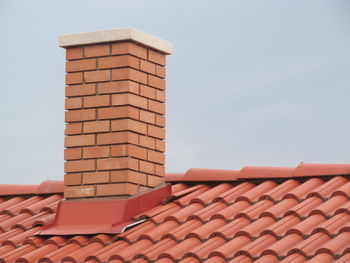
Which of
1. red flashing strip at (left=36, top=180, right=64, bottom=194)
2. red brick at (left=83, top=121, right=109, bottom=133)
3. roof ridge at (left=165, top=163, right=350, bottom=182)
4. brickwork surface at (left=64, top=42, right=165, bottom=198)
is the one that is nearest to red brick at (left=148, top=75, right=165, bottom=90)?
brickwork surface at (left=64, top=42, right=165, bottom=198)

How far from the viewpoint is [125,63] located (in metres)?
8.91

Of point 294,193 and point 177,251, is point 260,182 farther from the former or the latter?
point 177,251

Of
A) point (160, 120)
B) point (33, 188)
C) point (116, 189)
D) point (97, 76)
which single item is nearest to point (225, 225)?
point (116, 189)

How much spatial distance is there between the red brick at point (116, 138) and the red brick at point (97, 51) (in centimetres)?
83

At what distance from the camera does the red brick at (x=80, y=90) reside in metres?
9.05

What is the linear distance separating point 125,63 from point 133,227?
5.29 ft

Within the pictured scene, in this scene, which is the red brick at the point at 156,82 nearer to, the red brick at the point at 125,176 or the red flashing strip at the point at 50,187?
the red brick at the point at 125,176

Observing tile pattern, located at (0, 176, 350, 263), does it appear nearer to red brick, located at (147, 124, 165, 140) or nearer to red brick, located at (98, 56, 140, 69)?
red brick, located at (147, 124, 165, 140)

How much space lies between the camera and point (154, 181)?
9102mm

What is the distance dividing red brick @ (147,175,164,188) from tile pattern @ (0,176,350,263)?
0.20 meters

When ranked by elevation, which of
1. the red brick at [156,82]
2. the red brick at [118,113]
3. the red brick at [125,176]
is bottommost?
the red brick at [125,176]

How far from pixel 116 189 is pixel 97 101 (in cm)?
91

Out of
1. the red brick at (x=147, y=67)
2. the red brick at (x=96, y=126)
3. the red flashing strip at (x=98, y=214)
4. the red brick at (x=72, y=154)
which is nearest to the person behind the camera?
the red flashing strip at (x=98, y=214)

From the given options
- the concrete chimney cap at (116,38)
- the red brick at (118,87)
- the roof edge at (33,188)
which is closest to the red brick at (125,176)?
the red brick at (118,87)
